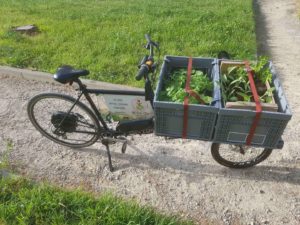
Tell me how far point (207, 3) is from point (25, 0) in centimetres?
596

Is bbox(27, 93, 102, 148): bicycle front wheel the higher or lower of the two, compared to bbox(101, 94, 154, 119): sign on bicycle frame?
lower

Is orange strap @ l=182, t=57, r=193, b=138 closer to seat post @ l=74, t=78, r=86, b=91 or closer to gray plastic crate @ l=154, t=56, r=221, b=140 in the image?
gray plastic crate @ l=154, t=56, r=221, b=140

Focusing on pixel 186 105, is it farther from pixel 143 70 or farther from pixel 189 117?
pixel 143 70

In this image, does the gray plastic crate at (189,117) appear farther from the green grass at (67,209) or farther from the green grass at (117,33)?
the green grass at (117,33)

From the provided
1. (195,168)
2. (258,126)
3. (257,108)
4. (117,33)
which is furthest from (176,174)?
(117,33)

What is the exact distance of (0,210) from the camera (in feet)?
11.0

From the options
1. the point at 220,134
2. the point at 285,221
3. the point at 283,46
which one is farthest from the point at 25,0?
the point at 285,221

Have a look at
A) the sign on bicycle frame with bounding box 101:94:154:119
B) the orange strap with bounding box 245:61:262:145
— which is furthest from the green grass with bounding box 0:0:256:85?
the orange strap with bounding box 245:61:262:145

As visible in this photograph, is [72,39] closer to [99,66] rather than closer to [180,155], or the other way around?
[99,66]

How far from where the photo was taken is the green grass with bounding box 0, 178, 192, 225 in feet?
10.8

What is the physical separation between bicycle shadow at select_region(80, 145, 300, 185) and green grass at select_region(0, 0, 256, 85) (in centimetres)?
168

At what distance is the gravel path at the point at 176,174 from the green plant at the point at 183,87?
3.77 ft

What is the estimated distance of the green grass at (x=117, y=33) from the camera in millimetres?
6195

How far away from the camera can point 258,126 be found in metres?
3.12
